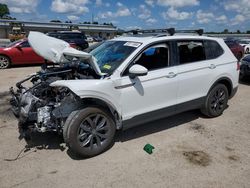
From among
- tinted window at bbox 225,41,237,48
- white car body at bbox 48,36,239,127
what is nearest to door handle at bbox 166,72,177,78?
white car body at bbox 48,36,239,127

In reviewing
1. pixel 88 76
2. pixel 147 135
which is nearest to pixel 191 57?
pixel 147 135

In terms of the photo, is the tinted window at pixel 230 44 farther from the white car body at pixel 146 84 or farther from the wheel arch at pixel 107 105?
the wheel arch at pixel 107 105

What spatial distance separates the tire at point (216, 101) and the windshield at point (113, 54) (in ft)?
6.99

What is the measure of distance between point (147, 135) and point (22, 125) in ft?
7.20

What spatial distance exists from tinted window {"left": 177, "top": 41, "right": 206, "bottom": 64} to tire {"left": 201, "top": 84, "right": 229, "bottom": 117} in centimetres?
80

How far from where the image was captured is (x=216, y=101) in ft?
18.5

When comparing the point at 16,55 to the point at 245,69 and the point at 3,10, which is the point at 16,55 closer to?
the point at 245,69

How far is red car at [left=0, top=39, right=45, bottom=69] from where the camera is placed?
1245cm

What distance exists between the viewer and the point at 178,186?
3.29 m

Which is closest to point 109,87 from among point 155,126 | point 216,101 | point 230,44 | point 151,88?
point 151,88

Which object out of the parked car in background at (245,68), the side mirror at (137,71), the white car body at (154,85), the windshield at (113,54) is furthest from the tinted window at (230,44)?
the side mirror at (137,71)

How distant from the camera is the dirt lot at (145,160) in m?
3.40

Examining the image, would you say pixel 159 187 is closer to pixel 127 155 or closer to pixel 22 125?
pixel 127 155

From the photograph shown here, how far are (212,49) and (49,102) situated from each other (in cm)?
353
